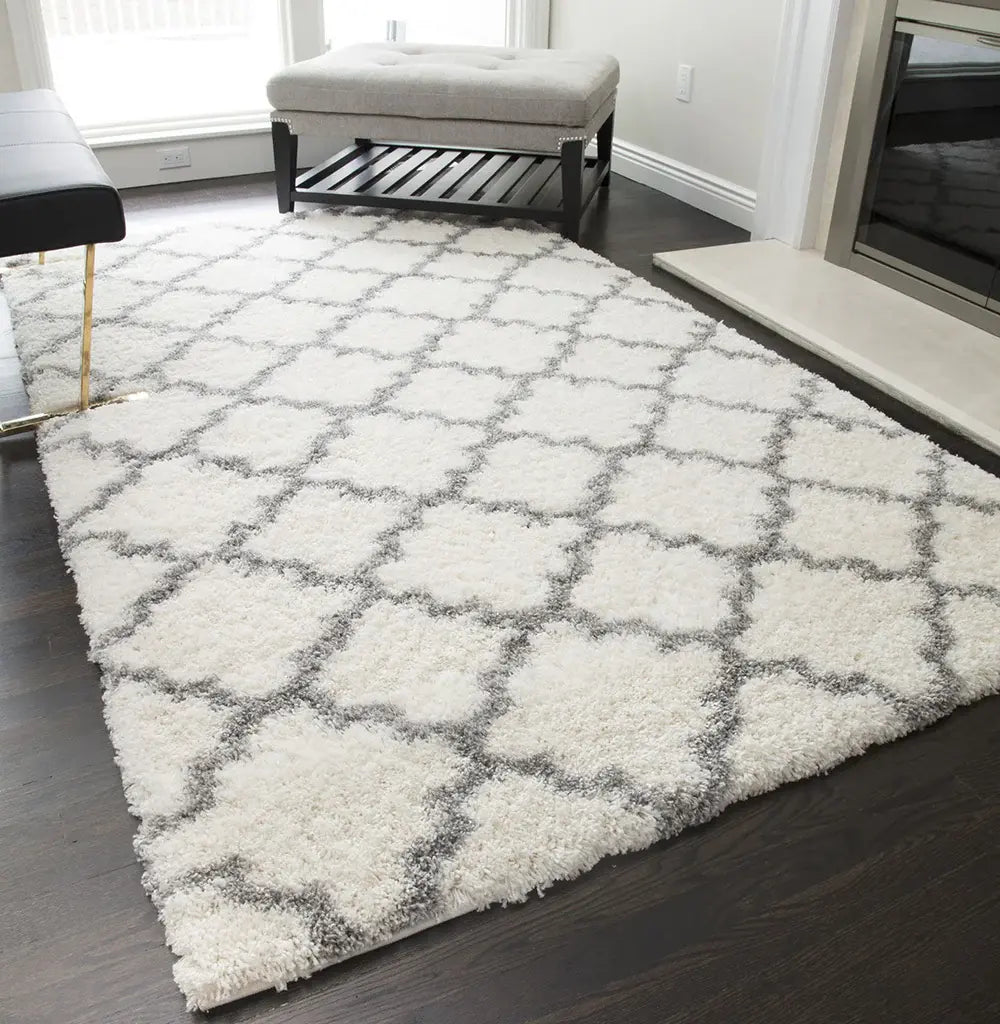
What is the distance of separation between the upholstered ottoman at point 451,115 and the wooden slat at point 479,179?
0.01m

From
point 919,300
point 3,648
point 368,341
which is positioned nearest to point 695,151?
point 919,300

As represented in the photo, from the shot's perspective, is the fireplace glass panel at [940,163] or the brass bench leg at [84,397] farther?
the fireplace glass panel at [940,163]

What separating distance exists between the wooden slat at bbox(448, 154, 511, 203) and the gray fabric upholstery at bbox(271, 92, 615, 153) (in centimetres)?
22

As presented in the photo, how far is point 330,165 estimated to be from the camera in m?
3.71

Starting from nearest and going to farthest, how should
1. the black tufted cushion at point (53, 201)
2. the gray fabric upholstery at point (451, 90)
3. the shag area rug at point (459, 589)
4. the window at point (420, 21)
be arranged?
1. the shag area rug at point (459, 589)
2. the black tufted cushion at point (53, 201)
3. the gray fabric upholstery at point (451, 90)
4. the window at point (420, 21)

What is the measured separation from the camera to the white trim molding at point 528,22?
13.8 ft

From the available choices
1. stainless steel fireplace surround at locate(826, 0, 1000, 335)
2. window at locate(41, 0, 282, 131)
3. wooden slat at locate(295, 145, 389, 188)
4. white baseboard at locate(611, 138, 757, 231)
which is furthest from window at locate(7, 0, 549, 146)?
stainless steel fireplace surround at locate(826, 0, 1000, 335)

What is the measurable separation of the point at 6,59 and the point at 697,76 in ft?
7.37

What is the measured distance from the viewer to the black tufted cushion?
1.91m

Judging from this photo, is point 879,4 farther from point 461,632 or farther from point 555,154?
point 461,632

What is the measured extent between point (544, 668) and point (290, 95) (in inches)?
93.5

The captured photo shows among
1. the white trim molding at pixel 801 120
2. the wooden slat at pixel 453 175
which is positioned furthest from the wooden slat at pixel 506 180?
the white trim molding at pixel 801 120

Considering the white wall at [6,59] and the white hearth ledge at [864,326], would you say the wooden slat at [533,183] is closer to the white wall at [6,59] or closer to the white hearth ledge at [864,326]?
the white hearth ledge at [864,326]

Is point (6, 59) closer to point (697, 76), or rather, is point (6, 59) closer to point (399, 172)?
point (399, 172)
